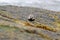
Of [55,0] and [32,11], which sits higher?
[32,11]

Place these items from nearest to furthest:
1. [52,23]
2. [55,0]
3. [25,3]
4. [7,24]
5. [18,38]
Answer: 1. [18,38]
2. [7,24]
3. [52,23]
4. [25,3]
5. [55,0]

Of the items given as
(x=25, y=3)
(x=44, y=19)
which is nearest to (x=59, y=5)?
(x=25, y=3)

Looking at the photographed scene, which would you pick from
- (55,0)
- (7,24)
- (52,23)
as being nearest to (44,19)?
(52,23)

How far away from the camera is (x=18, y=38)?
136 cm

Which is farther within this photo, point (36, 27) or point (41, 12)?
point (41, 12)

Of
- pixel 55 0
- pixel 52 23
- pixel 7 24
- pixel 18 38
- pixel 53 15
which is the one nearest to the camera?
pixel 18 38

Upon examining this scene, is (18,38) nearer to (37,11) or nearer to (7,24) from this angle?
(7,24)

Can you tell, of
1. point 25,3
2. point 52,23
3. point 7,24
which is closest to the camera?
point 7,24

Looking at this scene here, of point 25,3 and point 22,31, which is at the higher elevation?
point 22,31

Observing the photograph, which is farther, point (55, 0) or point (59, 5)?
point (55, 0)

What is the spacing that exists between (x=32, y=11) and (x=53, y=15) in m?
0.21

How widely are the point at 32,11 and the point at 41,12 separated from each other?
8 centimetres

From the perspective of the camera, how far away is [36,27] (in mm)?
1587

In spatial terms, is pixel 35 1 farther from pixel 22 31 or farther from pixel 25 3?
pixel 22 31
